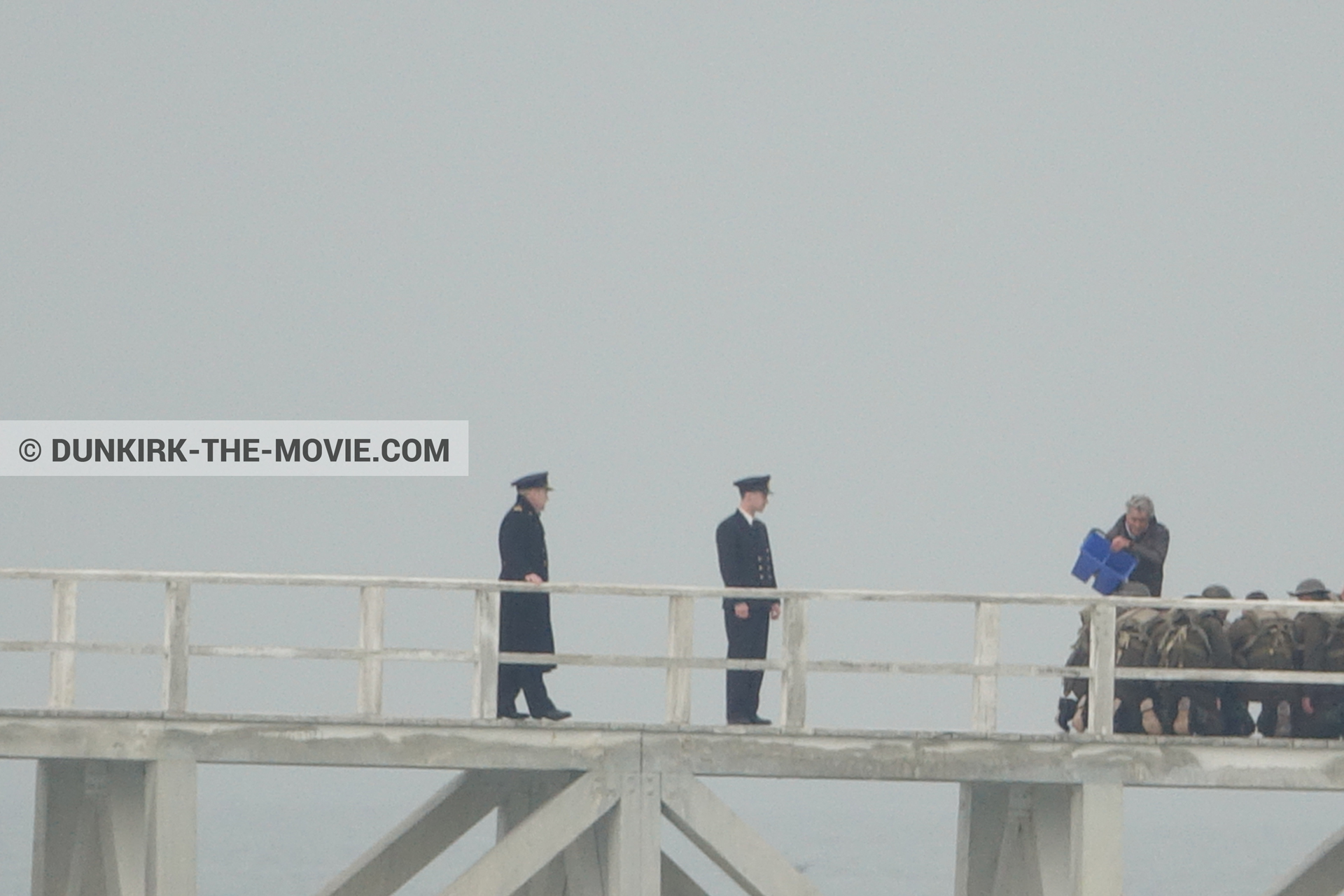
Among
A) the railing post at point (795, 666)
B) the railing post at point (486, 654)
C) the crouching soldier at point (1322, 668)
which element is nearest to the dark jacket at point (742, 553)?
the railing post at point (795, 666)

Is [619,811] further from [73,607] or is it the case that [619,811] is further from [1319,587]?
[1319,587]

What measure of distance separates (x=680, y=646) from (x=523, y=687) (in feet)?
4.58

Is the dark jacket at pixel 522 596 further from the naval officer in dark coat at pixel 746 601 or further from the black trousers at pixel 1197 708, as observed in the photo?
the black trousers at pixel 1197 708

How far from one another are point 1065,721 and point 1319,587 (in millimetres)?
2102

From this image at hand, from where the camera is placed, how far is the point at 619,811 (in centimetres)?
2191

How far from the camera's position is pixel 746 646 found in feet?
74.7

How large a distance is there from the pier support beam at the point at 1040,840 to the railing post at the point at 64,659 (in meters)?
6.73

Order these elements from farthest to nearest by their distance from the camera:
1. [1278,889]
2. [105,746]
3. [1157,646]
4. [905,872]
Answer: [905,872] → [1278,889] → [1157,646] → [105,746]

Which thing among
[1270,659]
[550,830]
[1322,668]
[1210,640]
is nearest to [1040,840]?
[1210,640]

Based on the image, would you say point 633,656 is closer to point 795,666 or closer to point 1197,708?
point 795,666

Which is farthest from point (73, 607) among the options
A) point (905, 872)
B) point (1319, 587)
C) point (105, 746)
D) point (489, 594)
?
point (905, 872)

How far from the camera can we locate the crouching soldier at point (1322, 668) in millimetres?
22875

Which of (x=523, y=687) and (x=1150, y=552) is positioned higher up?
(x=1150, y=552)

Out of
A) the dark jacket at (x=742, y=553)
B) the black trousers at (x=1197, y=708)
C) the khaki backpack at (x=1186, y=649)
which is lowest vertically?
the black trousers at (x=1197, y=708)
